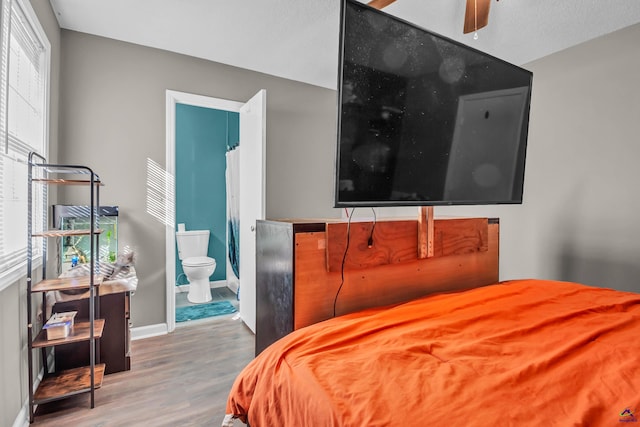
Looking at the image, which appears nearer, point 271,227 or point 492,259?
point 271,227

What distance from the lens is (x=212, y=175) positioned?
4.33 m

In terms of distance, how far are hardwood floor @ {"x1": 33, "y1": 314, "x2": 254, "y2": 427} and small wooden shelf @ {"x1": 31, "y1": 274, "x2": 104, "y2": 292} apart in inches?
26.9

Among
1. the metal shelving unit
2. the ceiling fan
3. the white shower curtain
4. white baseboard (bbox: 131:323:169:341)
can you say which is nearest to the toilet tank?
the white shower curtain

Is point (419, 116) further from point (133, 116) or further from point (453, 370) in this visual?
point (133, 116)

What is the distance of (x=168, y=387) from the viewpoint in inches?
77.8

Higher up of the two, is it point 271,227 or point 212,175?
point 212,175

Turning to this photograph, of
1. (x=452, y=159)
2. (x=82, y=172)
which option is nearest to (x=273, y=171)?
(x=82, y=172)

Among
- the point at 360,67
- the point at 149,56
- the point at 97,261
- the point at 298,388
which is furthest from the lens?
the point at 149,56

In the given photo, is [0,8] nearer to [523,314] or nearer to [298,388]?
[298,388]

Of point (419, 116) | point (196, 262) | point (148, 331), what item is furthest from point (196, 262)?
point (419, 116)

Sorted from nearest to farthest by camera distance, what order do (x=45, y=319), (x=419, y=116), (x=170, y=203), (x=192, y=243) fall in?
(x=419, y=116) < (x=45, y=319) < (x=170, y=203) < (x=192, y=243)

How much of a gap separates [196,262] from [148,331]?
946mm

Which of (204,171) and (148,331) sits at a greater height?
(204,171)

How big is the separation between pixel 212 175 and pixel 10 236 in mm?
2804
